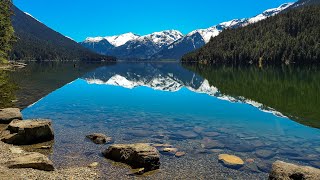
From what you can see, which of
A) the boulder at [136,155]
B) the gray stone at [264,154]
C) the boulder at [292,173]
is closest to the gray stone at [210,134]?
the gray stone at [264,154]

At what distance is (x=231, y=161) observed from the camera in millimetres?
23922

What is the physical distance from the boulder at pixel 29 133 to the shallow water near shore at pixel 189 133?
48.8 inches

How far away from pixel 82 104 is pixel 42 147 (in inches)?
1002

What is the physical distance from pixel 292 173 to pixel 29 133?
20.5 metres

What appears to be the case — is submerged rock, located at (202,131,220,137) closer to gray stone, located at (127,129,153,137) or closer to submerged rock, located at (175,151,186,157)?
gray stone, located at (127,129,153,137)

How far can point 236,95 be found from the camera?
208 feet

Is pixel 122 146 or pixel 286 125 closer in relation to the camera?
pixel 122 146

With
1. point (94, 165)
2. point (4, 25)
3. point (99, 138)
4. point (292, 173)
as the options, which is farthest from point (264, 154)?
point (4, 25)

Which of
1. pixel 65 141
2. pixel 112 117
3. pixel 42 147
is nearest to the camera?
pixel 42 147

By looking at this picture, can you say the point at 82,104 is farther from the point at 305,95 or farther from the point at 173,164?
the point at 305,95

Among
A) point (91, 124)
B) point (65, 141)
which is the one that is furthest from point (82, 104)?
→ point (65, 141)

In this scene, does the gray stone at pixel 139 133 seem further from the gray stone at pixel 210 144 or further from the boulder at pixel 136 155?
the boulder at pixel 136 155

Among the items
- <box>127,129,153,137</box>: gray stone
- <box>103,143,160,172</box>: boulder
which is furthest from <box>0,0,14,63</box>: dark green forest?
<box>103,143,160,172</box>: boulder

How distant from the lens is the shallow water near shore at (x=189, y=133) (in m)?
23.0
